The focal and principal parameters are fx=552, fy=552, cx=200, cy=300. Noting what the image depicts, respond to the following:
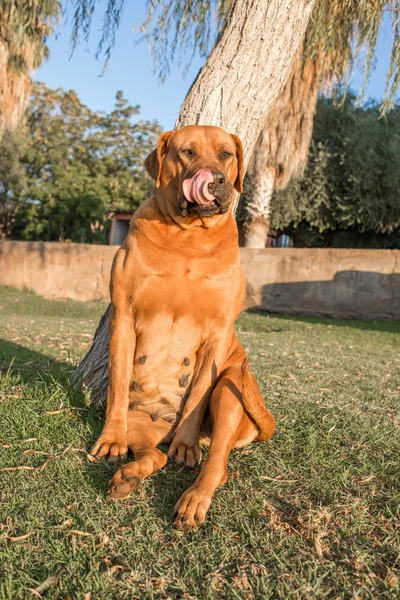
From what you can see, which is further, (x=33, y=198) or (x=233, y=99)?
(x=33, y=198)

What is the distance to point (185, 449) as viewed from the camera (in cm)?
296

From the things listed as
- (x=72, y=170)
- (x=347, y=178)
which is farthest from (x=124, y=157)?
(x=347, y=178)

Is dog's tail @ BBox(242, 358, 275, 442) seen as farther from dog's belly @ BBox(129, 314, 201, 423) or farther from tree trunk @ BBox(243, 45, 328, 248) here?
tree trunk @ BBox(243, 45, 328, 248)

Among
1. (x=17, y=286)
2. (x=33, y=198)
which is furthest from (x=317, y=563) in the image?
(x=33, y=198)

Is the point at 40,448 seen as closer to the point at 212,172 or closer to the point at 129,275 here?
the point at 129,275

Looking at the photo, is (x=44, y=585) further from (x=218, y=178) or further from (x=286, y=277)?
(x=286, y=277)

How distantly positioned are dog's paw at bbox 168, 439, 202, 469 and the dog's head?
1.26 metres

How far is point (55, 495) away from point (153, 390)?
86 cm

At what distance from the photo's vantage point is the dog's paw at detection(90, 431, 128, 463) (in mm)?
2844

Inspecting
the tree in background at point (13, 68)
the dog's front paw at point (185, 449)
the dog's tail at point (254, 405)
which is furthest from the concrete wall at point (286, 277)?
the dog's front paw at point (185, 449)

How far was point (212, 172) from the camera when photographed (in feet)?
9.77

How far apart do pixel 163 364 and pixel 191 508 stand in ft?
3.26

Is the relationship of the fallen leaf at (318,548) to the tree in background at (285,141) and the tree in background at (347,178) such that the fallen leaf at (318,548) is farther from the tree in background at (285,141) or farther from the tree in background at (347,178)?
the tree in background at (347,178)

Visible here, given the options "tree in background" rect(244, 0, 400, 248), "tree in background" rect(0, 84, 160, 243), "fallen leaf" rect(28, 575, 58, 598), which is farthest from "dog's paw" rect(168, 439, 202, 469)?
"tree in background" rect(0, 84, 160, 243)
